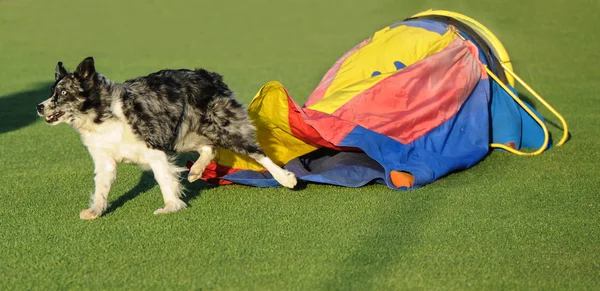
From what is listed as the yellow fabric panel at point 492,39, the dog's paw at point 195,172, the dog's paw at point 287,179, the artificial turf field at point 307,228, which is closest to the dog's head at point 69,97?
the artificial turf field at point 307,228

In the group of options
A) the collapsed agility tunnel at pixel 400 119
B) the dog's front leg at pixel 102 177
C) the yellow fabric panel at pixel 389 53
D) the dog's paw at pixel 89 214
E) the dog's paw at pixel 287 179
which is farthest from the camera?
the yellow fabric panel at pixel 389 53

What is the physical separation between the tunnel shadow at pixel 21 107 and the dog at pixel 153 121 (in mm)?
4490

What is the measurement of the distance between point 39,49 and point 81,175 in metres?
10.1

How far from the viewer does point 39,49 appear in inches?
683

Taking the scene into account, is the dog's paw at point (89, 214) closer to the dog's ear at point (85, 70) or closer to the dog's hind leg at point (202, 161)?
the dog's hind leg at point (202, 161)

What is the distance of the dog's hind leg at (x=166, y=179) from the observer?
662 centimetres

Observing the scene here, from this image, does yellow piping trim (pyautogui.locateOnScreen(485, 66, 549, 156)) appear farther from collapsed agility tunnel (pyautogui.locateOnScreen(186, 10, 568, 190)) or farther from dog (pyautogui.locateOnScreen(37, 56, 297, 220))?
dog (pyautogui.locateOnScreen(37, 56, 297, 220))

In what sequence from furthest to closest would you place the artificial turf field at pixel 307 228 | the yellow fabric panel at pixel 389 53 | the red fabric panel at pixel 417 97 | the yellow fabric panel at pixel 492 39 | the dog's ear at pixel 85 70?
1. the yellow fabric panel at pixel 492 39
2. the yellow fabric panel at pixel 389 53
3. the red fabric panel at pixel 417 97
4. the dog's ear at pixel 85 70
5. the artificial turf field at pixel 307 228

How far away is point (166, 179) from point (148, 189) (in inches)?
35.0

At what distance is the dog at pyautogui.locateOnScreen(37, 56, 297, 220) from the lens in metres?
6.43

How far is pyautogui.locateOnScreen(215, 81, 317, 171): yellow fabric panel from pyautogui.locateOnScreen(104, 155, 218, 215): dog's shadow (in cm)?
32

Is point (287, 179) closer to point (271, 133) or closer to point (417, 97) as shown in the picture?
point (271, 133)

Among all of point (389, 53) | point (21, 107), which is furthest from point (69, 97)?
point (21, 107)

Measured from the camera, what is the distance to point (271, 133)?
7.87 metres
